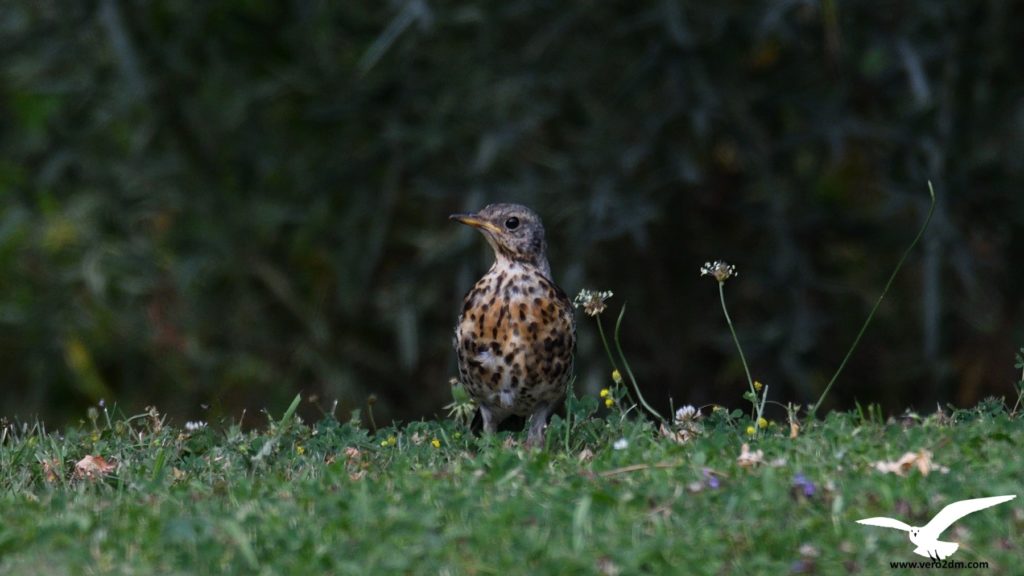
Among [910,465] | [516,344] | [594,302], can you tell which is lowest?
[910,465]

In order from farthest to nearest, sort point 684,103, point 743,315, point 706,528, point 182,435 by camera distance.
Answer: point 743,315 < point 684,103 < point 182,435 < point 706,528

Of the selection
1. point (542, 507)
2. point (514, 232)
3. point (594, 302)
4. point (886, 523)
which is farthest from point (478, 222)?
point (886, 523)

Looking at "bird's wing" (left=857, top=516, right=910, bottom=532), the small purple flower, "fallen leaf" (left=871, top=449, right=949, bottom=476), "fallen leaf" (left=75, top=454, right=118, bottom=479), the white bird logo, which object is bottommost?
"fallen leaf" (left=871, top=449, right=949, bottom=476)

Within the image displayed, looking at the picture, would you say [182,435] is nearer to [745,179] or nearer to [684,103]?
[684,103]

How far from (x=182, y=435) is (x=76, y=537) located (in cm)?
154

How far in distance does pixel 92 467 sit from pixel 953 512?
2.82 m

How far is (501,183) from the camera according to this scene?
9086 millimetres

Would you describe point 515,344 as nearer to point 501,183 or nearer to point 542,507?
point 542,507

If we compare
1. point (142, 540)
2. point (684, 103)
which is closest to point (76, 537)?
point (142, 540)

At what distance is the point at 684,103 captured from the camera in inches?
345

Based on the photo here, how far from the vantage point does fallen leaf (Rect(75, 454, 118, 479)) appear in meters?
5.36

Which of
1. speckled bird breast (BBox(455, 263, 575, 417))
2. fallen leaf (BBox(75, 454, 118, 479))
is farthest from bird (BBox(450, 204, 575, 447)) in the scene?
fallen leaf (BBox(75, 454, 118, 479))

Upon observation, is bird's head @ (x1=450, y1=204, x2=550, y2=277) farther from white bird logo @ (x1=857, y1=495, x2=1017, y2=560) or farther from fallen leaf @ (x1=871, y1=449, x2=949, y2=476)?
white bird logo @ (x1=857, y1=495, x2=1017, y2=560)

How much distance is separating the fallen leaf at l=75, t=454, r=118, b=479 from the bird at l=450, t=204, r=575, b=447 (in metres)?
1.39
